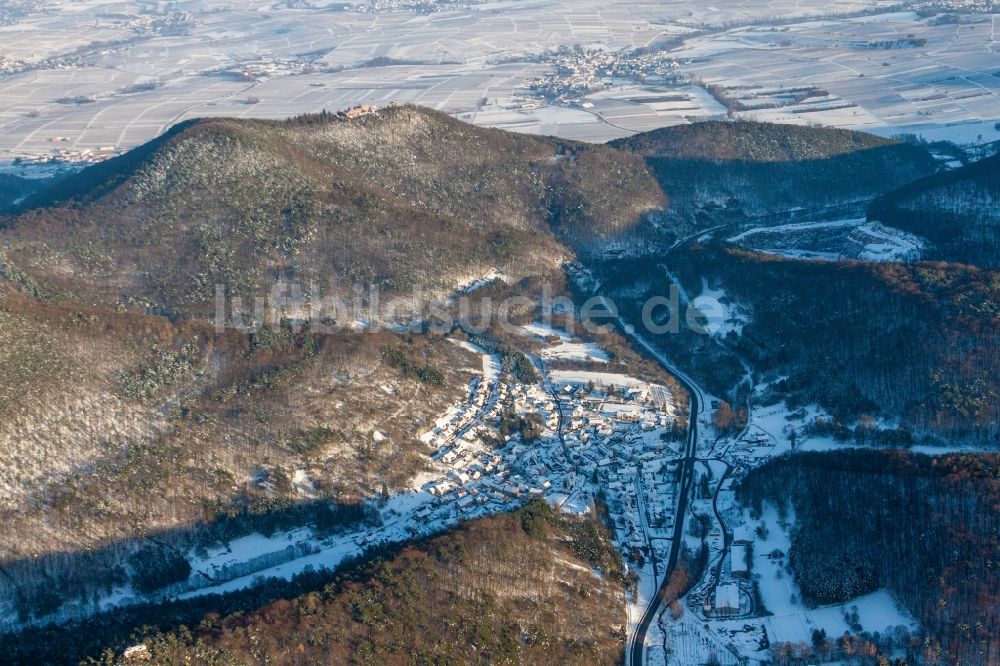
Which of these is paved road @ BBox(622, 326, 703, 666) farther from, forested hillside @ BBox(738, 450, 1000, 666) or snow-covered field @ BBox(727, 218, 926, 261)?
snow-covered field @ BBox(727, 218, 926, 261)

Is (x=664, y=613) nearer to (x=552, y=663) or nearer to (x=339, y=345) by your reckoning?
(x=552, y=663)

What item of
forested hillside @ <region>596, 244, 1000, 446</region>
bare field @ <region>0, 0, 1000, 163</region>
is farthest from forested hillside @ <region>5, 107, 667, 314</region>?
bare field @ <region>0, 0, 1000, 163</region>

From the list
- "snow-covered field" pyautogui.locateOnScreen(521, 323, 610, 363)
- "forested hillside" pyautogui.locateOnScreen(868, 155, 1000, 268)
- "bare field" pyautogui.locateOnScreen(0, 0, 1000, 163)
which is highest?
"bare field" pyautogui.locateOnScreen(0, 0, 1000, 163)

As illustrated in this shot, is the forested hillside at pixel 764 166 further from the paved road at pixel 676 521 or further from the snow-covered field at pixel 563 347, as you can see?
the paved road at pixel 676 521

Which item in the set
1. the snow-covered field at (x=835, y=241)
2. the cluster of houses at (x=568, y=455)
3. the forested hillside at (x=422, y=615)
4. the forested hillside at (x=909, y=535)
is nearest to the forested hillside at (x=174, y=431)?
the cluster of houses at (x=568, y=455)

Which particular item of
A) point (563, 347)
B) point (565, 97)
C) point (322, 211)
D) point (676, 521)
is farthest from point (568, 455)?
point (565, 97)

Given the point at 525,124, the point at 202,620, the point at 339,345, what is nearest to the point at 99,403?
the point at 339,345

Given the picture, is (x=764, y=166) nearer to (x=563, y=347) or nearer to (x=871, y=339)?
(x=563, y=347)
